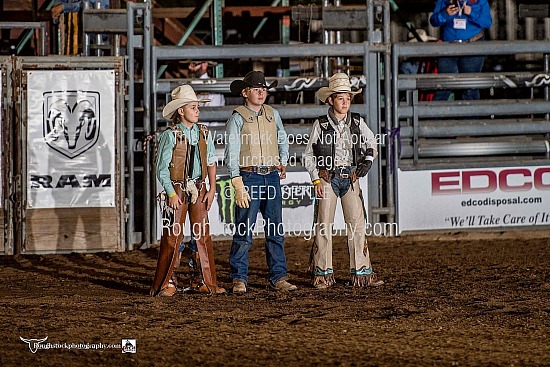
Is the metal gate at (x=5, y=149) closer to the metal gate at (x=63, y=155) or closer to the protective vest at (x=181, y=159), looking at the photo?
the metal gate at (x=63, y=155)

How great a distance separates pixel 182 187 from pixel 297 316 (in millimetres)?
1692

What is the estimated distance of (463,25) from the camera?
508 inches

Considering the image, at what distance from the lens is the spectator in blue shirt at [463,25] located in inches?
503

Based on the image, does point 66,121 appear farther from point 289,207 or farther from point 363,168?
point 363,168

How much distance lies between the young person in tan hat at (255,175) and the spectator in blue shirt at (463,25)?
506cm

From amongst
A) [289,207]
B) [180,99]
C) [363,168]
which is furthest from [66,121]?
[363,168]

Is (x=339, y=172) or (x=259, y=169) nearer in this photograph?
(x=259, y=169)

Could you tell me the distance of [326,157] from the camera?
27.9ft

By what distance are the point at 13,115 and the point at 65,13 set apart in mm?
1810

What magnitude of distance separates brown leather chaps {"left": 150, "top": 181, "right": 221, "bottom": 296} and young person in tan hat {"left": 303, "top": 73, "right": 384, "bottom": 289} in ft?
3.30

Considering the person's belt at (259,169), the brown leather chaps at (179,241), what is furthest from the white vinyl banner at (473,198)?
the brown leather chaps at (179,241)

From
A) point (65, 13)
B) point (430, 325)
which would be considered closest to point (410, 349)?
point (430, 325)

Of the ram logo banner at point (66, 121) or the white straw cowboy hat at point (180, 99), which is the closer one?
the white straw cowboy hat at point (180, 99)

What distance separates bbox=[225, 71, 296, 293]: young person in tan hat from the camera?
823 centimetres
